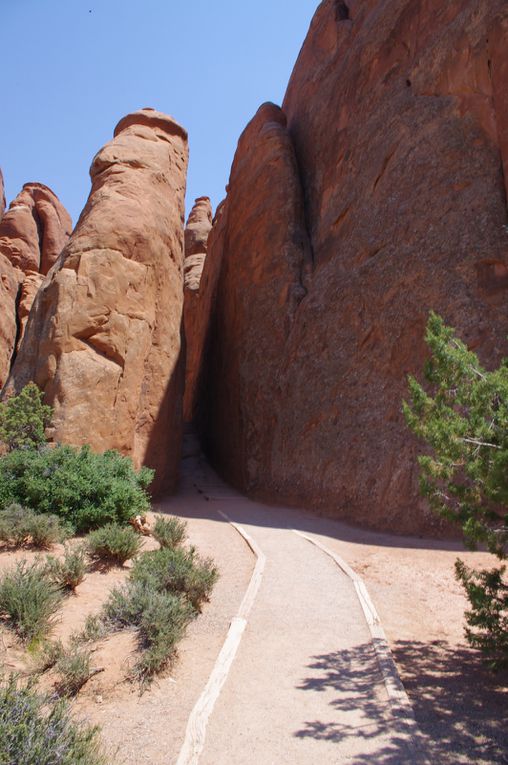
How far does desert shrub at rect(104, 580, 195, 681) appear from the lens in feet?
17.9

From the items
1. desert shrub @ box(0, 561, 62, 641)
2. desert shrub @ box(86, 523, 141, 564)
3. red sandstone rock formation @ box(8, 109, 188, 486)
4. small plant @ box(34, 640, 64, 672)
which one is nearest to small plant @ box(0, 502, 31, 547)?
desert shrub @ box(86, 523, 141, 564)

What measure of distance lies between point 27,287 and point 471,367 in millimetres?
37346

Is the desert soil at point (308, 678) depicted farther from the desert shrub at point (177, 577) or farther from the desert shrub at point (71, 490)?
the desert shrub at point (71, 490)

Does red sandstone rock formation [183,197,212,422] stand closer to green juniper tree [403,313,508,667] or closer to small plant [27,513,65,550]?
small plant [27,513,65,550]

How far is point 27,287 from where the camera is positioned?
37812mm

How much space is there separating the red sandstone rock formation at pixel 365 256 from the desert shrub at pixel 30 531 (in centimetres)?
787

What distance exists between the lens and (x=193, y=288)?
41.7 m

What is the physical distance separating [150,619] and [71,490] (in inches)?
197

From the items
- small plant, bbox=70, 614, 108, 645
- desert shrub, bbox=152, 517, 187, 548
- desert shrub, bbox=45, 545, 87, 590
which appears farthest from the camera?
desert shrub, bbox=152, 517, 187, 548

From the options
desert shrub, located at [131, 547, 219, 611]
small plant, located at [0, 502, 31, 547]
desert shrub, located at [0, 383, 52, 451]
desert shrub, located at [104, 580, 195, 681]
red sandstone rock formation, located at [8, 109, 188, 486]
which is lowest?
desert shrub, located at [104, 580, 195, 681]

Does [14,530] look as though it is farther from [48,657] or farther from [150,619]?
[150,619]

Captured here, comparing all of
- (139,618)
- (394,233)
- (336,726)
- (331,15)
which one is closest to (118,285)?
(394,233)

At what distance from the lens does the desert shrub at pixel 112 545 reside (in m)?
8.78

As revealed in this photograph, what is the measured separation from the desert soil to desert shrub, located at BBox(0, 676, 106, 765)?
56 cm
